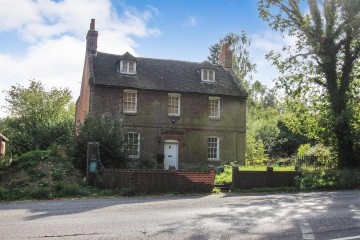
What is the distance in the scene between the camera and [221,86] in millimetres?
29984

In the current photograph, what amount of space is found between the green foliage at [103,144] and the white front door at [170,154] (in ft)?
24.9

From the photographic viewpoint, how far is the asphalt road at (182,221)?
7.75m

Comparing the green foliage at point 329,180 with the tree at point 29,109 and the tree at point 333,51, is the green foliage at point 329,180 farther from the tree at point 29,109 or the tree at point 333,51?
the tree at point 29,109

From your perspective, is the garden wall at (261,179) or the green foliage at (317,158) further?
the green foliage at (317,158)

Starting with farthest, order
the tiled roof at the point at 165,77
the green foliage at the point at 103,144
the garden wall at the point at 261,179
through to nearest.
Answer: the tiled roof at the point at 165,77
the green foliage at the point at 103,144
the garden wall at the point at 261,179

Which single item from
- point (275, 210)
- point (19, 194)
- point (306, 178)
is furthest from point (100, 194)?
point (306, 178)

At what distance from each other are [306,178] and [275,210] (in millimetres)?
9727

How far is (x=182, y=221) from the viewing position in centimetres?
921

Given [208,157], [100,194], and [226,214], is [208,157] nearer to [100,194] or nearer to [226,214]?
[100,194]

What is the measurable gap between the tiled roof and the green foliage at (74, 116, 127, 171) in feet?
22.1

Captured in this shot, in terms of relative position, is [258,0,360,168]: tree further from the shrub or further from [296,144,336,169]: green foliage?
the shrub

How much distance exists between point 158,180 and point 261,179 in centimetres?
581

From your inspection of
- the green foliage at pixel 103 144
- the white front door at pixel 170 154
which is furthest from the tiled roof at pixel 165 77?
the green foliage at pixel 103 144

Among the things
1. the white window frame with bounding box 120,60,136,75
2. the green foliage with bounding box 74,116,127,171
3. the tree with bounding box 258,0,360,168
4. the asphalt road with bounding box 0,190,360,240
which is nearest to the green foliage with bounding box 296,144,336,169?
the tree with bounding box 258,0,360,168
